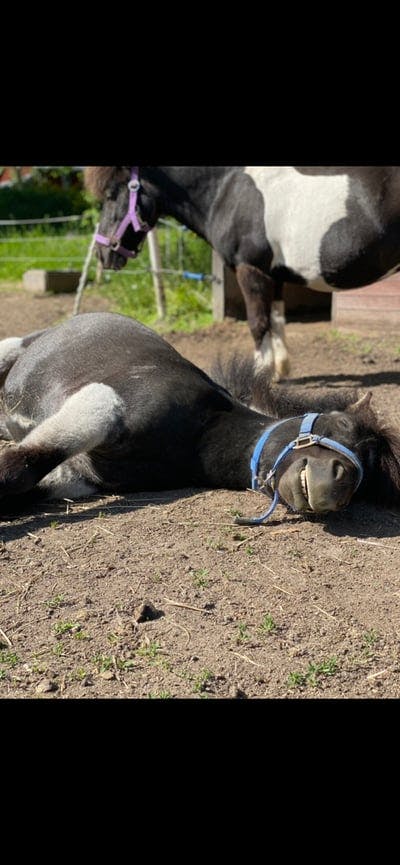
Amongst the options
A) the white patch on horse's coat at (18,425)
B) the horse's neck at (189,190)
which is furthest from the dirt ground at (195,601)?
the horse's neck at (189,190)

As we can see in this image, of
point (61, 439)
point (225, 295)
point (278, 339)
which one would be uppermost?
point (61, 439)

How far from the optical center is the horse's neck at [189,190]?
7.20 meters

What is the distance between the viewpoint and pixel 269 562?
12.3ft

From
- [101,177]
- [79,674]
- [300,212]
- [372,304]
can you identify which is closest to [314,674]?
[79,674]

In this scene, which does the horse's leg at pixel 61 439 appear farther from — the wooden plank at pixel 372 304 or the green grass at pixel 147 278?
the green grass at pixel 147 278

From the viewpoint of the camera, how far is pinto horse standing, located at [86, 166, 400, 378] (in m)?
6.41

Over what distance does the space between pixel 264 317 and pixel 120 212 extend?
1.55 m

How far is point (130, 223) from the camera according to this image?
24.9 feet

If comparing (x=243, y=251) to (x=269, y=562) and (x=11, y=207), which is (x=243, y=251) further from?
(x=11, y=207)

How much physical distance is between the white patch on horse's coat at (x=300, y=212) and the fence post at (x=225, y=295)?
10.5 feet

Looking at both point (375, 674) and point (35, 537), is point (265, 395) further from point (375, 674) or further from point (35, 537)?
point (375, 674)

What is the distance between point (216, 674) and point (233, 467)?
1.58 meters

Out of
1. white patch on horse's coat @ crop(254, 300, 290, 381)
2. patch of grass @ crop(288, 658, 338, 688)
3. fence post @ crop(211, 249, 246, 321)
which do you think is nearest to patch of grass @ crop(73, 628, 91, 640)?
patch of grass @ crop(288, 658, 338, 688)
